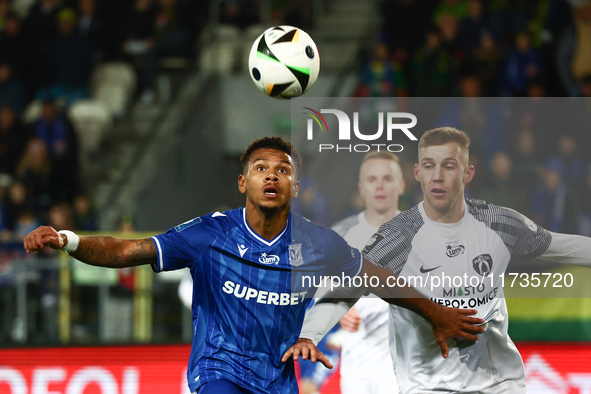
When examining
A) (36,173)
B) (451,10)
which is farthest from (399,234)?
(36,173)

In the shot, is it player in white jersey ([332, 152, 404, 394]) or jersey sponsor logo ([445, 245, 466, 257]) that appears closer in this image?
jersey sponsor logo ([445, 245, 466, 257])

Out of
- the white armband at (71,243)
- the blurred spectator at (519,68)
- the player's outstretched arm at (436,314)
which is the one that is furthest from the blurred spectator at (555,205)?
the blurred spectator at (519,68)

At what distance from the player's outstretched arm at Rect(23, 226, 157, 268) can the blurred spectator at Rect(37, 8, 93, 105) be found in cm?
763

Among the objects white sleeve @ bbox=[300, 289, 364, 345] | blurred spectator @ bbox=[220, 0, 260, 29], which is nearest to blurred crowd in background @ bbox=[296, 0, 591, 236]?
blurred spectator @ bbox=[220, 0, 260, 29]

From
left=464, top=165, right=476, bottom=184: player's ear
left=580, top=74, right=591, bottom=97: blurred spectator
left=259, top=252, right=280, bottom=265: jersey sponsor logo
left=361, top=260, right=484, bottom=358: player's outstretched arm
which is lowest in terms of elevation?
left=361, top=260, right=484, bottom=358: player's outstretched arm

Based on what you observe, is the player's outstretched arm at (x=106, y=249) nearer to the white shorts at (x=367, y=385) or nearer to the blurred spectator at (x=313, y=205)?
the blurred spectator at (x=313, y=205)

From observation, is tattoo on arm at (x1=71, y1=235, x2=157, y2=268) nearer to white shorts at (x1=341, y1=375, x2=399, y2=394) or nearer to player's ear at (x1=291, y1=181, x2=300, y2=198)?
player's ear at (x1=291, y1=181, x2=300, y2=198)

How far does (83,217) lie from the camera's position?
9547mm

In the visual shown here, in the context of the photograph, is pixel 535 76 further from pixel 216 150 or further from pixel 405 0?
pixel 216 150

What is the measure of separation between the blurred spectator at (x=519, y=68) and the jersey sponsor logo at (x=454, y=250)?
196 inches

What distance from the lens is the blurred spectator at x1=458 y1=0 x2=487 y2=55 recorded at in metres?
9.76

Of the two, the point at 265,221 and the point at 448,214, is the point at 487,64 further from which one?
the point at 265,221

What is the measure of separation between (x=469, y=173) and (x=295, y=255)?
1.44 meters

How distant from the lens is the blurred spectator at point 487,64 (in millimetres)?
9422
